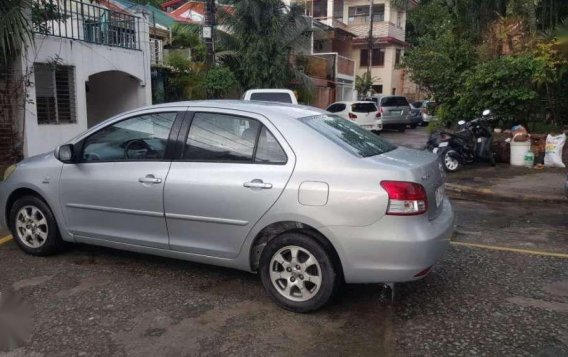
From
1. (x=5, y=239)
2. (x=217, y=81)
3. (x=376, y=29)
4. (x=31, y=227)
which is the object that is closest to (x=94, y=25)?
(x=217, y=81)

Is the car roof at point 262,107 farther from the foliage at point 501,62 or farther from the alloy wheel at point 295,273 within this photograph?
the foliage at point 501,62

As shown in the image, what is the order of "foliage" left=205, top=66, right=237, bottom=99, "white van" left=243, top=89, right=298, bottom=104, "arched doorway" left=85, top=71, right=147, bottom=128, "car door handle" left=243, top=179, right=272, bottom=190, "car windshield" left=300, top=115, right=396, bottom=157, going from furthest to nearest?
"foliage" left=205, top=66, right=237, bottom=99
"arched doorway" left=85, top=71, right=147, bottom=128
"white van" left=243, top=89, right=298, bottom=104
"car windshield" left=300, top=115, right=396, bottom=157
"car door handle" left=243, top=179, right=272, bottom=190

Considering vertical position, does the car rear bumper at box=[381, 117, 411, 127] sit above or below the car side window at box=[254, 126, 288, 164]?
below

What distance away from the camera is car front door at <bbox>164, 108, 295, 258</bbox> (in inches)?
154

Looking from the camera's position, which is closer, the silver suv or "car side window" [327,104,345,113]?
"car side window" [327,104,345,113]

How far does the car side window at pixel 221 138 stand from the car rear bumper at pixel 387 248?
95 centimetres

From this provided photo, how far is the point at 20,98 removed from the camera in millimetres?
10078

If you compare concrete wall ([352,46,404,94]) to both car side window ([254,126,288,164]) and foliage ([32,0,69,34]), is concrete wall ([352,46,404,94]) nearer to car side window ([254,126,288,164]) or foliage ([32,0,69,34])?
foliage ([32,0,69,34])

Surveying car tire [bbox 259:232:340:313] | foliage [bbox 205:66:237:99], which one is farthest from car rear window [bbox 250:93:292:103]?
car tire [bbox 259:232:340:313]

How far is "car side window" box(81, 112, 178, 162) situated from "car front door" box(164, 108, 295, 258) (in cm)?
24

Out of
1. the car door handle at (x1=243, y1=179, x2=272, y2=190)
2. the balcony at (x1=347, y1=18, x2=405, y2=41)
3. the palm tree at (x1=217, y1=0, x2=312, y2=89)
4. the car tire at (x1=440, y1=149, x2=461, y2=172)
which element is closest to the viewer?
the car door handle at (x1=243, y1=179, x2=272, y2=190)

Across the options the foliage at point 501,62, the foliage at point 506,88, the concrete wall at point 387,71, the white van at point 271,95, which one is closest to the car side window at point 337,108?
the foliage at point 501,62

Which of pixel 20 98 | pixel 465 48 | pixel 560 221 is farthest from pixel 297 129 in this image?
pixel 465 48

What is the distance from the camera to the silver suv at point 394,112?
23355mm
